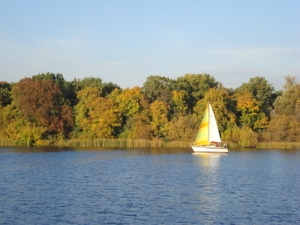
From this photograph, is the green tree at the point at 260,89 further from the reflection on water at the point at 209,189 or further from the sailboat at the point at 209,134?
the reflection on water at the point at 209,189

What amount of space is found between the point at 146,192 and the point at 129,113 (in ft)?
157

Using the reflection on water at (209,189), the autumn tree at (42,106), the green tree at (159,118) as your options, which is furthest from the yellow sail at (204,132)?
the autumn tree at (42,106)

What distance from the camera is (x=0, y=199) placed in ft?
81.4

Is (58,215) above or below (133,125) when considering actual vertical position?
below

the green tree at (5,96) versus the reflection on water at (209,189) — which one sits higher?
the green tree at (5,96)

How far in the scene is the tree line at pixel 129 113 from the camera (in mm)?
70188

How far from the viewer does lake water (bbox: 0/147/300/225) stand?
21.6m

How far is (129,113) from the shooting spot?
7531 centimetres

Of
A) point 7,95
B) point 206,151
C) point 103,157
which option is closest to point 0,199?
point 103,157

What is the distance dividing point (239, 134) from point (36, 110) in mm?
27931

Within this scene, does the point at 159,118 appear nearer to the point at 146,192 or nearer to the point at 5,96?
the point at 5,96

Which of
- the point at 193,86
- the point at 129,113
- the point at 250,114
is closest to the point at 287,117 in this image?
the point at 250,114

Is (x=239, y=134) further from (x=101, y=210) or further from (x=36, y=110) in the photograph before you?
(x=101, y=210)

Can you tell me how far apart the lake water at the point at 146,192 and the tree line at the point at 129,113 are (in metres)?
25.4
